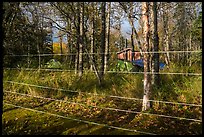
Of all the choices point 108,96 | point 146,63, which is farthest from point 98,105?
point 146,63

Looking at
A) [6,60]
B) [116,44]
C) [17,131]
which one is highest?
[116,44]

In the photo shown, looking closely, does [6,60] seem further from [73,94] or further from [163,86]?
[163,86]

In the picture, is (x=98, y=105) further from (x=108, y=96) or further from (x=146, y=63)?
(x=146, y=63)

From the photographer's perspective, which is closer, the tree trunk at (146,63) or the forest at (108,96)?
the forest at (108,96)

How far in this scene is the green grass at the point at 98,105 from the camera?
358 centimetres

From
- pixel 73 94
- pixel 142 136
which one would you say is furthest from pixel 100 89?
pixel 142 136

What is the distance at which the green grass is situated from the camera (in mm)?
3576

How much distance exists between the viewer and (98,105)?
4.99m

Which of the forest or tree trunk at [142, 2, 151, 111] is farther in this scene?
tree trunk at [142, 2, 151, 111]

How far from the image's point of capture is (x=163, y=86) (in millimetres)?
5188

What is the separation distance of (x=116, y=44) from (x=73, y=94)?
21.2 metres

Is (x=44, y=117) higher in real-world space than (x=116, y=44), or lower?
lower

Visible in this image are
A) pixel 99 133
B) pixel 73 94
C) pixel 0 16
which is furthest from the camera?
pixel 73 94

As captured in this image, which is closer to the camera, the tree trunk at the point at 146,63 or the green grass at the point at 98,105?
the green grass at the point at 98,105
